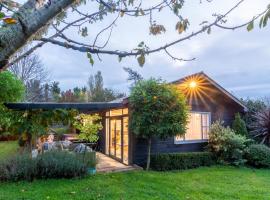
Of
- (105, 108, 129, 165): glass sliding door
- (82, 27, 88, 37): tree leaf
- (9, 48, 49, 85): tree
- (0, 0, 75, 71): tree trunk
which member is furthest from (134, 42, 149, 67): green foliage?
(9, 48, 49, 85): tree

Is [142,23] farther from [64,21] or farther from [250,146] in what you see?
[250,146]

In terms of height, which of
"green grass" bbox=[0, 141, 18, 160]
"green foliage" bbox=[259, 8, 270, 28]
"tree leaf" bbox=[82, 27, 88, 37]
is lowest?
"green grass" bbox=[0, 141, 18, 160]

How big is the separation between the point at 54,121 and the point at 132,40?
9.07 meters

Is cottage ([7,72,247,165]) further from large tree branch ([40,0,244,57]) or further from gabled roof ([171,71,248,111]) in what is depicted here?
large tree branch ([40,0,244,57])

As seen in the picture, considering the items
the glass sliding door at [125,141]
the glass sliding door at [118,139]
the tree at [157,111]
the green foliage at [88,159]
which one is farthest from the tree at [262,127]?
the green foliage at [88,159]

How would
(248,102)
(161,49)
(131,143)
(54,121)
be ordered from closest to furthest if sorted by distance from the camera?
(161,49) → (54,121) → (131,143) → (248,102)

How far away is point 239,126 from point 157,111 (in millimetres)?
6297

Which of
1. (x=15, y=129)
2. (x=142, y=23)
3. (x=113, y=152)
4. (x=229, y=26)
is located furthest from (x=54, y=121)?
(x=229, y=26)

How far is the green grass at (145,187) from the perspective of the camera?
7.53m

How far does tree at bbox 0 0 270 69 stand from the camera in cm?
125

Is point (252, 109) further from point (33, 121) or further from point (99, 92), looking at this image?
point (99, 92)

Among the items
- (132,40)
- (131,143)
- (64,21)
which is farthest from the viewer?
(131,143)

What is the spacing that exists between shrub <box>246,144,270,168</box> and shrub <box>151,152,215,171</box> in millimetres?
1878

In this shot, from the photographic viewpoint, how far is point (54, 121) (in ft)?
36.1
